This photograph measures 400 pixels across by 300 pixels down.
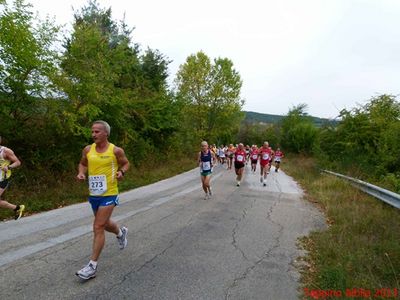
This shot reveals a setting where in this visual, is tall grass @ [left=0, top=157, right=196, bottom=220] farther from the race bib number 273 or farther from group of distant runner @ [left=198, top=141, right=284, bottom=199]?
the race bib number 273

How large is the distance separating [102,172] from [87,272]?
1210 millimetres

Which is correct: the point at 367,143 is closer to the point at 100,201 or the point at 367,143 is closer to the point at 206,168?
the point at 206,168

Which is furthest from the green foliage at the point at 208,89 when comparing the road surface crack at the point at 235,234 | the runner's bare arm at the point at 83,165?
the runner's bare arm at the point at 83,165

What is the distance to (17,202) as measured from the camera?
9.02m

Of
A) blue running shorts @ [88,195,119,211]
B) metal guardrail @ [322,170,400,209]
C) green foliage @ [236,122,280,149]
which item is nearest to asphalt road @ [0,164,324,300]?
blue running shorts @ [88,195,119,211]

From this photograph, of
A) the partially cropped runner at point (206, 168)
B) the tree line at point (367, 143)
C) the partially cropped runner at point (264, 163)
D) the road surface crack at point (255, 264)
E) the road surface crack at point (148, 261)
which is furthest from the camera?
the partially cropped runner at point (264, 163)

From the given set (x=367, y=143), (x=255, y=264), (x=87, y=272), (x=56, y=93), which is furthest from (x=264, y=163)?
(x=87, y=272)

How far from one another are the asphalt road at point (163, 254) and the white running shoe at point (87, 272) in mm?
88

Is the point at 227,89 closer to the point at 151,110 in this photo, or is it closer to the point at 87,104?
the point at 151,110

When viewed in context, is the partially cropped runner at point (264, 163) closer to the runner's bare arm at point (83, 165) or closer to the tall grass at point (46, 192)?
the tall grass at point (46, 192)

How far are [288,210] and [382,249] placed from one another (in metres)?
4.35

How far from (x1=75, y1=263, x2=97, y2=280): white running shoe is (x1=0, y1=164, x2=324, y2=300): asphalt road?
0.29 ft

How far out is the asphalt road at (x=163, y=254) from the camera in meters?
4.20

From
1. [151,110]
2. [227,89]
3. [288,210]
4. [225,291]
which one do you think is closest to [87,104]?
[288,210]
